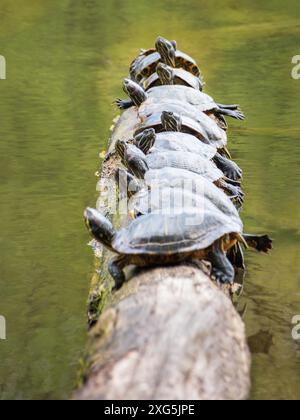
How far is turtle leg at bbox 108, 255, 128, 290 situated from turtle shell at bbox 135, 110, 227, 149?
5.61 feet

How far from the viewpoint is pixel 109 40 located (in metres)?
11.1

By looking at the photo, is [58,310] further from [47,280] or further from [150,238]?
[150,238]

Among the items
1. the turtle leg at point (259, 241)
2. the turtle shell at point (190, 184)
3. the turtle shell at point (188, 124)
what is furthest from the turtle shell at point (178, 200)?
the turtle shell at point (188, 124)

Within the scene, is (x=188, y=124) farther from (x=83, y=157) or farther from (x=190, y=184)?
(x=83, y=157)

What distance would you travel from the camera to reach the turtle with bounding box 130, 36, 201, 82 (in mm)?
5969

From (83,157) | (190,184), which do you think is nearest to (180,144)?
(190,184)

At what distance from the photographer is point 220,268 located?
9.18 ft

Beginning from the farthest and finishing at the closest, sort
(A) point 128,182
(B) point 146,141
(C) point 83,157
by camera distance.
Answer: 1. (C) point 83,157
2. (B) point 146,141
3. (A) point 128,182

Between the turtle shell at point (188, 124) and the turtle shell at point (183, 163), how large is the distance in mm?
698

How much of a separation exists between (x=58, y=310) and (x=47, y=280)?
1.16 ft

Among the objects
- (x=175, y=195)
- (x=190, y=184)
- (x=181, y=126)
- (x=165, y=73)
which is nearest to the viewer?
(x=175, y=195)

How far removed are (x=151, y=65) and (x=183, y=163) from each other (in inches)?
109

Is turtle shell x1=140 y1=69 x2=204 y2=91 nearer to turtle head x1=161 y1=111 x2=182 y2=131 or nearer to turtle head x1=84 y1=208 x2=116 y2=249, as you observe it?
turtle head x1=161 y1=111 x2=182 y2=131

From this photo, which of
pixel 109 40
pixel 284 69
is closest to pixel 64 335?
pixel 284 69
